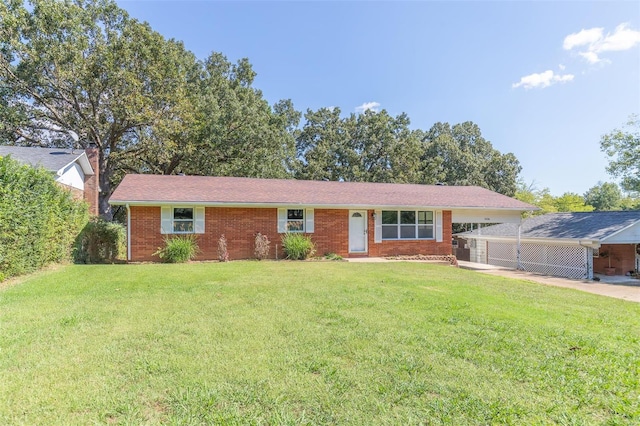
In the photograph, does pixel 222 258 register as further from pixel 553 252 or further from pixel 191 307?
pixel 553 252

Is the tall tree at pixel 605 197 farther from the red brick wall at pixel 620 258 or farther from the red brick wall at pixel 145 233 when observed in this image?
the red brick wall at pixel 145 233

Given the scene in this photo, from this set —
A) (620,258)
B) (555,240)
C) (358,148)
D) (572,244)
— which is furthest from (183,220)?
(358,148)

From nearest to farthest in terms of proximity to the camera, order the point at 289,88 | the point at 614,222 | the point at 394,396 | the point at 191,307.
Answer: the point at 394,396 → the point at 191,307 → the point at 614,222 → the point at 289,88

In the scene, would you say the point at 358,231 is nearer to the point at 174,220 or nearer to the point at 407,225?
the point at 407,225

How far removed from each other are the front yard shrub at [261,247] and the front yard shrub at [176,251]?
259cm

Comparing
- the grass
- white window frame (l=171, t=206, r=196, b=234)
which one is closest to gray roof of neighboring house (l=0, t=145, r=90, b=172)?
white window frame (l=171, t=206, r=196, b=234)

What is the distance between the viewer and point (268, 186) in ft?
58.0

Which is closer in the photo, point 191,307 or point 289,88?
point 191,307

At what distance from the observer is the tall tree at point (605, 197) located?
6347 cm

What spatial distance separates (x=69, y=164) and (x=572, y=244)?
22.7 meters

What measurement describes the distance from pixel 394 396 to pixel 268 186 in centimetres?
1514

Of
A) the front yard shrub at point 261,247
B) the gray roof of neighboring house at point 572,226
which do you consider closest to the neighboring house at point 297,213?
the front yard shrub at point 261,247

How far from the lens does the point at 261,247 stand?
1466 cm

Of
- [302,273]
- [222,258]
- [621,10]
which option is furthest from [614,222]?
[222,258]
